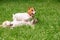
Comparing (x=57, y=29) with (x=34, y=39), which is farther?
(x=57, y=29)

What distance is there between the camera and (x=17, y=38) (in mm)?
6289

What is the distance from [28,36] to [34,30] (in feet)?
1.71

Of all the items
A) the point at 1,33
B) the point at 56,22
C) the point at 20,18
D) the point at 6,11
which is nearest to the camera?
the point at 1,33

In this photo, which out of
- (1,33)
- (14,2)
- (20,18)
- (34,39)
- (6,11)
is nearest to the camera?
(34,39)

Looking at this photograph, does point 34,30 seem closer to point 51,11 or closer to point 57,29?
point 57,29

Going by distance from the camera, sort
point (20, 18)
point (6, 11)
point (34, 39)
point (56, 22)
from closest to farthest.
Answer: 1. point (34, 39)
2. point (20, 18)
3. point (56, 22)
4. point (6, 11)

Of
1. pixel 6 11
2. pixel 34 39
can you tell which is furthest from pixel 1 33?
pixel 6 11

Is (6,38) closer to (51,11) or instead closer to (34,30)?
(34,30)

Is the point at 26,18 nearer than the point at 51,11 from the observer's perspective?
Yes

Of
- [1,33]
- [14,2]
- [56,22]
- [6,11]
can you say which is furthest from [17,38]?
[14,2]

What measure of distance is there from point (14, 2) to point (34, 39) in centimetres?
611

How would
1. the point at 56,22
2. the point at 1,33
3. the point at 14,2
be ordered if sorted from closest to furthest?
1. the point at 1,33
2. the point at 56,22
3. the point at 14,2

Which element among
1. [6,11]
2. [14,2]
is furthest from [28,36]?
[14,2]

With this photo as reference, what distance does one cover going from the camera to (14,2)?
39.8ft
